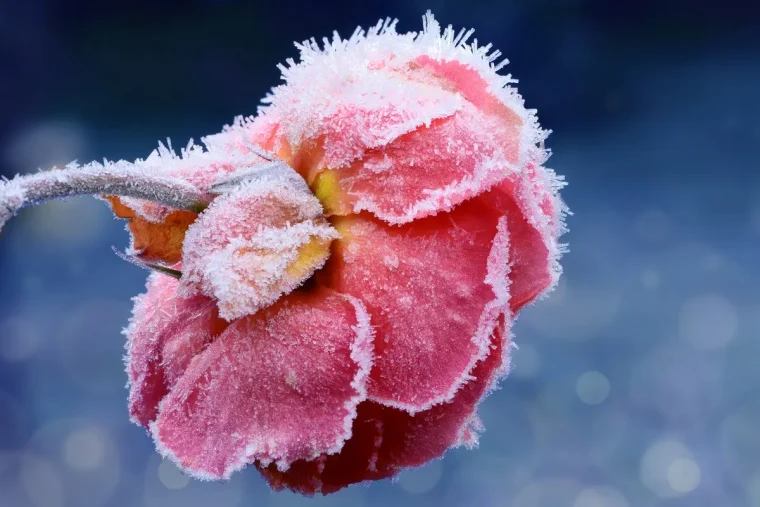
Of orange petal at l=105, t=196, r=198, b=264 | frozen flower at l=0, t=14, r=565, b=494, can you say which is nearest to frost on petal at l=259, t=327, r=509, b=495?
frozen flower at l=0, t=14, r=565, b=494

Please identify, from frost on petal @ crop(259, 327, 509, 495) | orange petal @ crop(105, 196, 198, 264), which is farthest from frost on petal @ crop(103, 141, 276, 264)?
frost on petal @ crop(259, 327, 509, 495)

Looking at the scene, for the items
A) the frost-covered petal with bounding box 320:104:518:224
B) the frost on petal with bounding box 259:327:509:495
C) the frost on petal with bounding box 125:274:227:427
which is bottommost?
the frost on petal with bounding box 259:327:509:495

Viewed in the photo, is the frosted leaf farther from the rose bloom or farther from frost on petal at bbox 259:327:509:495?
frost on petal at bbox 259:327:509:495

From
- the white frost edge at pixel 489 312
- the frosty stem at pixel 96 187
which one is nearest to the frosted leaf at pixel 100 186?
the frosty stem at pixel 96 187

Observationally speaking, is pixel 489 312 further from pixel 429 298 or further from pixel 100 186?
pixel 100 186

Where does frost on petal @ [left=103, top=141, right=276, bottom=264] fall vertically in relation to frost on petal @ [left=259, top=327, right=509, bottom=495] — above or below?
above

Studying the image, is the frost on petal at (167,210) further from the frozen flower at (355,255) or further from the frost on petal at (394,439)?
the frost on petal at (394,439)

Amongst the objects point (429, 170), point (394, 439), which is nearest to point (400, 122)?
point (429, 170)
